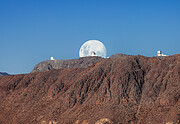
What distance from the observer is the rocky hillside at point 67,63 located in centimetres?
13438

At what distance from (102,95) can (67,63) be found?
251ft

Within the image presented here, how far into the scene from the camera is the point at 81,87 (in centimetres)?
7075

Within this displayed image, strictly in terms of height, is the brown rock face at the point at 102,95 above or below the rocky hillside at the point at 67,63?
below

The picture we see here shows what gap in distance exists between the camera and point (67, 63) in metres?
142

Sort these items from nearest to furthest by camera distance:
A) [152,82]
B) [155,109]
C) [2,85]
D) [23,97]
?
1. [155,109]
2. [152,82]
3. [23,97]
4. [2,85]

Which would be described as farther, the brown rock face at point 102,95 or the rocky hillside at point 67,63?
the rocky hillside at point 67,63

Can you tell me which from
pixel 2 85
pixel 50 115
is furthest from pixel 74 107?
pixel 2 85

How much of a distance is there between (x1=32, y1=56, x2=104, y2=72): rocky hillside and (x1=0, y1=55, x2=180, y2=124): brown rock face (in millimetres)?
51947

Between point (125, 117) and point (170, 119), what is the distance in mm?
7572

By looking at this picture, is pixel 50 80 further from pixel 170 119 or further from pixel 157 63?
pixel 170 119

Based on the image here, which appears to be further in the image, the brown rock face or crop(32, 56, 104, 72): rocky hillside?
crop(32, 56, 104, 72): rocky hillside

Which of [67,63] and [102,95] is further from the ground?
[67,63]

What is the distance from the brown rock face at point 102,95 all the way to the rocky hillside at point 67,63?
170 feet

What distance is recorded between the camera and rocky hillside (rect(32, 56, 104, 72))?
13438 cm
